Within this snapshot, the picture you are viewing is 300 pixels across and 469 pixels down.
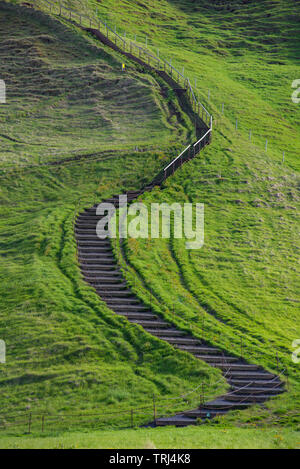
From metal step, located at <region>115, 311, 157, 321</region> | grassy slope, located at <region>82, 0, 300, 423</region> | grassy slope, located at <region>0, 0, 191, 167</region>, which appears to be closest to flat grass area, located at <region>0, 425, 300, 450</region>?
grassy slope, located at <region>82, 0, 300, 423</region>

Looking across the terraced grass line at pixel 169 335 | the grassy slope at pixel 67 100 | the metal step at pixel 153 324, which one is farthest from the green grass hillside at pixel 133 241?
the metal step at pixel 153 324

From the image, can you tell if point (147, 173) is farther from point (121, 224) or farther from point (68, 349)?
point (68, 349)

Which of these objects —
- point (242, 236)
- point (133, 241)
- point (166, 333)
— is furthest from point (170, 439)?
point (242, 236)

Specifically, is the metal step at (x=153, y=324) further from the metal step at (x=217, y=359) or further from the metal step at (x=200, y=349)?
the metal step at (x=217, y=359)

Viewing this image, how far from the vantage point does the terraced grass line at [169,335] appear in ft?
68.0

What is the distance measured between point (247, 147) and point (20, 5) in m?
45.6

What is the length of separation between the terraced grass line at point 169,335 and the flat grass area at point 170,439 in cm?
147

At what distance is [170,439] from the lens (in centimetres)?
1717

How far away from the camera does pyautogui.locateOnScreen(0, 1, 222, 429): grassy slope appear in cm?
2114

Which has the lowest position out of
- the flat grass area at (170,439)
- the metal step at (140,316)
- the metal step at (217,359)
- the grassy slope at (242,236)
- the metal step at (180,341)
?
the flat grass area at (170,439)

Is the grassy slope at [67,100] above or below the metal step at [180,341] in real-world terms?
above

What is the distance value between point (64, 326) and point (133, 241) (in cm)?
1016

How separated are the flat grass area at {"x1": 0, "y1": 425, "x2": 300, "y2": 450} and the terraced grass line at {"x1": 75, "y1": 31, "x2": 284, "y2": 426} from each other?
147cm

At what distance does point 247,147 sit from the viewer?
5141 centimetres
